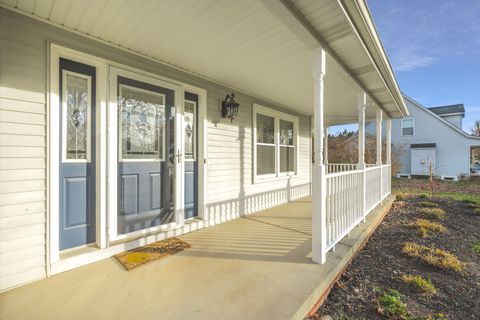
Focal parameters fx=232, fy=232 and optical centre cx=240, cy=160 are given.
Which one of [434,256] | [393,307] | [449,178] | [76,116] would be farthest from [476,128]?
[76,116]

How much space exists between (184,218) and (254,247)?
1202mm

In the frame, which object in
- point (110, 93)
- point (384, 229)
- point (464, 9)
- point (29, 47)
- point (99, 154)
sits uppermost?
point (464, 9)

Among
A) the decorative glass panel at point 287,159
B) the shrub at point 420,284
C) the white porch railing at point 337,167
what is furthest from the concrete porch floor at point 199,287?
the white porch railing at point 337,167

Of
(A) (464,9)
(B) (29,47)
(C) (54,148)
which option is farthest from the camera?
(A) (464,9)

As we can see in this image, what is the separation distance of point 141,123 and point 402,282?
3.47 m

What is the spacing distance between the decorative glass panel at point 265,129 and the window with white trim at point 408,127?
14.0 meters

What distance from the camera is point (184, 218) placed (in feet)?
11.4

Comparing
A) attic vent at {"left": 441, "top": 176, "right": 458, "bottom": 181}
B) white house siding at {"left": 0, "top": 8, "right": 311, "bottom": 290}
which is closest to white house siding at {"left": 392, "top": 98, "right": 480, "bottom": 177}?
attic vent at {"left": 441, "top": 176, "right": 458, "bottom": 181}

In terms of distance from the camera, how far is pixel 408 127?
49.6 feet

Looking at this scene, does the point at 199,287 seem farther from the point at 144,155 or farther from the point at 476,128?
the point at 476,128

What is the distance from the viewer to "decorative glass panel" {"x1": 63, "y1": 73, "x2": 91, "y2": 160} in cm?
239

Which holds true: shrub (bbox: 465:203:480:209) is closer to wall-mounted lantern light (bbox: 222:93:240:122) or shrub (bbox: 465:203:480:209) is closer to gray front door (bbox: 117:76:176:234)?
wall-mounted lantern light (bbox: 222:93:240:122)

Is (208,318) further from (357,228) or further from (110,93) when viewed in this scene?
(357,228)

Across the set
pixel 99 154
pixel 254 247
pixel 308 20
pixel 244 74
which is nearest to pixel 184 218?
pixel 254 247
